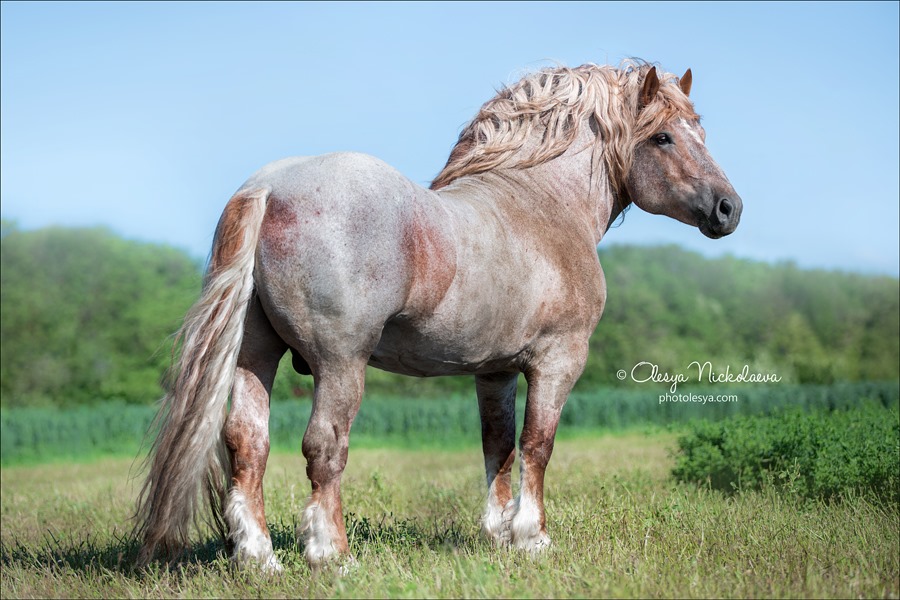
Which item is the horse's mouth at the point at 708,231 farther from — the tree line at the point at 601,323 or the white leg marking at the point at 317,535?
the tree line at the point at 601,323

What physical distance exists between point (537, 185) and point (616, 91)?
83 cm

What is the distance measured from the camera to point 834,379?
24.8 metres

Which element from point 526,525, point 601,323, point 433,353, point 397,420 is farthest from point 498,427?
point 601,323

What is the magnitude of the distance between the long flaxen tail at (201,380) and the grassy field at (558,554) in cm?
37

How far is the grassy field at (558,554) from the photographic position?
3.40 m

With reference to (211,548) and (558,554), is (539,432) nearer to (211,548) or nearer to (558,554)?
(558,554)

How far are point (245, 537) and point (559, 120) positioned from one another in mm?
2969

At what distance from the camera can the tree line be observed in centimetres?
2653

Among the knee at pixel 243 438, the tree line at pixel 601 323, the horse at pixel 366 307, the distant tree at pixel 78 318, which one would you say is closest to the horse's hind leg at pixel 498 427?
the horse at pixel 366 307

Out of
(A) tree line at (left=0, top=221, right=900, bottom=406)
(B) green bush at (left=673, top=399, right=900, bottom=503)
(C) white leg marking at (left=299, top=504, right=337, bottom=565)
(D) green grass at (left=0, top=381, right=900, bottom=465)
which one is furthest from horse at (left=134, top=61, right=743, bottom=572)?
(A) tree line at (left=0, top=221, right=900, bottom=406)

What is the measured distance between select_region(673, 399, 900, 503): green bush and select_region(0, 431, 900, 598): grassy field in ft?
1.43

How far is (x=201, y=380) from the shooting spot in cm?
370

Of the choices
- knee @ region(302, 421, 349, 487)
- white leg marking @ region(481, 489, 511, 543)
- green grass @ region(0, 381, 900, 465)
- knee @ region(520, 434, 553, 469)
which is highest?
knee @ region(302, 421, 349, 487)

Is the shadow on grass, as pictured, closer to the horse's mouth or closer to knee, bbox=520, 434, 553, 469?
knee, bbox=520, 434, 553, 469
